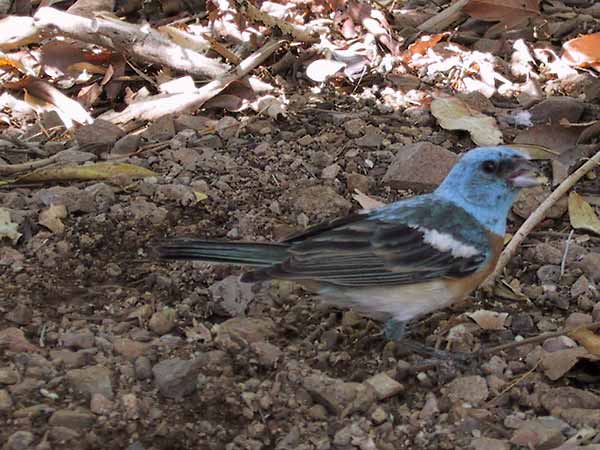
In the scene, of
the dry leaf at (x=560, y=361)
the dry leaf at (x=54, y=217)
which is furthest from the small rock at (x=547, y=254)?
the dry leaf at (x=54, y=217)

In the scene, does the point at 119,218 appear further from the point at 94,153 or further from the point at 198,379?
the point at 198,379

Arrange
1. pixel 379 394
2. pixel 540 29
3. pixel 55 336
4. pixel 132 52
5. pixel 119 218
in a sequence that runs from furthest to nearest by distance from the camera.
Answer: pixel 540 29 → pixel 132 52 → pixel 119 218 → pixel 55 336 → pixel 379 394

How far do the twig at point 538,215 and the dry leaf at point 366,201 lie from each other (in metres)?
0.67

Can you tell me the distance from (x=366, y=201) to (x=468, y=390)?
1370mm

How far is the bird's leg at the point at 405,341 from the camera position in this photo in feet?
11.9

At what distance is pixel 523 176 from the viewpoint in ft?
12.7

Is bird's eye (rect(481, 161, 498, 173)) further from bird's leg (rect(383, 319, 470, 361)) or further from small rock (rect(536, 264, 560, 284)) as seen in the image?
bird's leg (rect(383, 319, 470, 361))

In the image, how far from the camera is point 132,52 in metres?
5.48

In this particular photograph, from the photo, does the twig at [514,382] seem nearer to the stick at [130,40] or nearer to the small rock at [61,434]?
the small rock at [61,434]

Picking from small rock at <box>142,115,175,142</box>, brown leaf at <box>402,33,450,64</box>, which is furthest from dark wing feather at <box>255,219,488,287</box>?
brown leaf at <box>402,33,450,64</box>

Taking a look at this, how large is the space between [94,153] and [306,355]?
200cm

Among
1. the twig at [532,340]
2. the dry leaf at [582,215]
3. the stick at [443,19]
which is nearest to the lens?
the twig at [532,340]

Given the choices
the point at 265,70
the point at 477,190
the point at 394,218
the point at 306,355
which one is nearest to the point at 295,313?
the point at 306,355

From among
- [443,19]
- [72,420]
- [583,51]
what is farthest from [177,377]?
[443,19]
